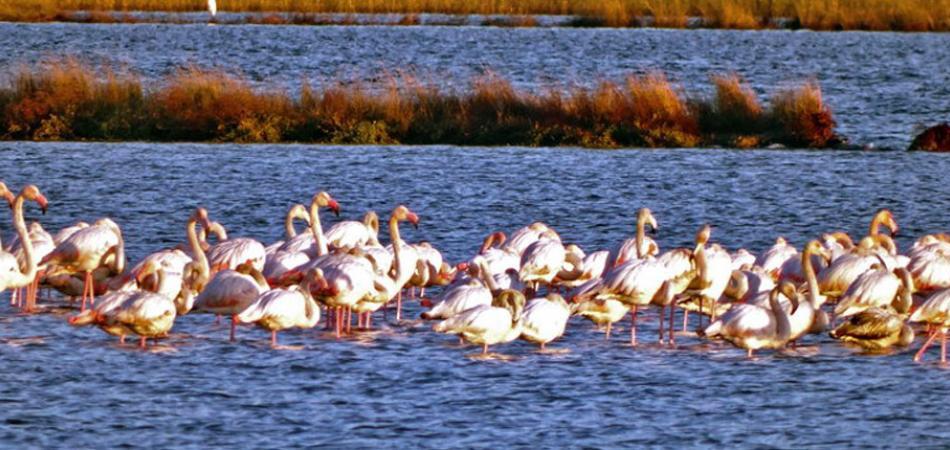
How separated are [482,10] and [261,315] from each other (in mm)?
62116

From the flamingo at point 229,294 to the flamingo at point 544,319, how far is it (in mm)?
1955

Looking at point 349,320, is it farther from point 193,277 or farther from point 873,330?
point 873,330

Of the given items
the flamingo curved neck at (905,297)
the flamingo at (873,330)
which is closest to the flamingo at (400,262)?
the flamingo at (873,330)

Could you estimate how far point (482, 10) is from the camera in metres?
73.8

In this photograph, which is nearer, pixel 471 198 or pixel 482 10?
pixel 471 198

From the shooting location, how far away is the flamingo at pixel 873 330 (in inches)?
500

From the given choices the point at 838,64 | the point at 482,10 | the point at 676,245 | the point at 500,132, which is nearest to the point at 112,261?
the point at 676,245

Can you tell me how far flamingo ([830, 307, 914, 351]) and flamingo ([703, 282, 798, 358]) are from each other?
1.53ft

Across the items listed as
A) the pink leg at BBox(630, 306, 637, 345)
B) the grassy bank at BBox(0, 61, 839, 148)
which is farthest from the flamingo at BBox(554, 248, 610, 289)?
the grassy bank at BBox(0, 61, 839, 148)

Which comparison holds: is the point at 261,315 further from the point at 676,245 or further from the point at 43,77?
the point at 43,77

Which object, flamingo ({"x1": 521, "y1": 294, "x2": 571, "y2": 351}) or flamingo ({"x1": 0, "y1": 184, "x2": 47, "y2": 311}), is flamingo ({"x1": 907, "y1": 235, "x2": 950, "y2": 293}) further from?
flamingo ({"x1": 0, "y1": 184, "x2": 47, "y2": 311})

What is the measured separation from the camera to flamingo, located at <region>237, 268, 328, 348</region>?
12461 mm

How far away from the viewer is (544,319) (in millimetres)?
12562

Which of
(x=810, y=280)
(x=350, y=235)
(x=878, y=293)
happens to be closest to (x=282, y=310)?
(x=350, y=235)
